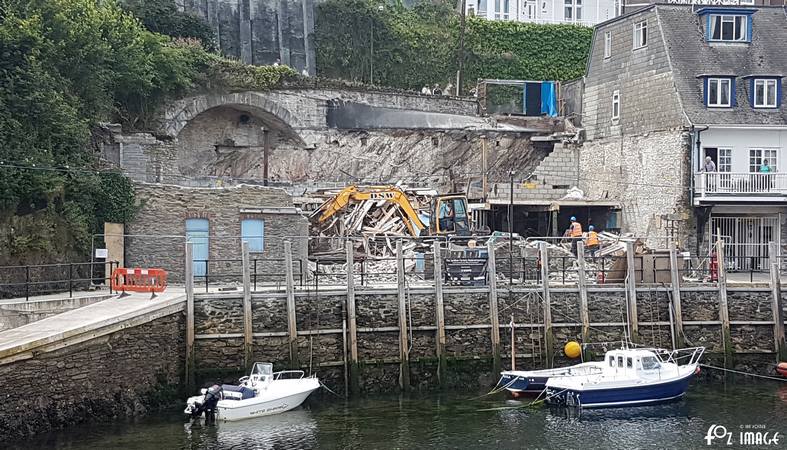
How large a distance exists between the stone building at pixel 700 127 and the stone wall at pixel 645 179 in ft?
0.13

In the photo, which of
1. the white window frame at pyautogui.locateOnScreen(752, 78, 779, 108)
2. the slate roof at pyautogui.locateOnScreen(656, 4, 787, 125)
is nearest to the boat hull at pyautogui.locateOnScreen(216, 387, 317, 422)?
the slate roof at pyautogui.locateOnScreen(656, 4, 787, 125)

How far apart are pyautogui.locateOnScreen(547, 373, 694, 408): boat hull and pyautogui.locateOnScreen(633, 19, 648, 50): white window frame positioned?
17.9 metres

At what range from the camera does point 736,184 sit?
37.7 meters

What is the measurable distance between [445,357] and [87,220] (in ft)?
37.2

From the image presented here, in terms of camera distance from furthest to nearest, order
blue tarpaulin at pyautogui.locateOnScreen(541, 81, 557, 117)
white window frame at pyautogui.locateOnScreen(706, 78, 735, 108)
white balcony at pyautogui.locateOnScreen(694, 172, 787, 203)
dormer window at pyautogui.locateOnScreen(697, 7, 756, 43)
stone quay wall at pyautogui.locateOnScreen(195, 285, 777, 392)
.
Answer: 1. blue tarpaulin at pyautogui.locateOnScreen(541, 81, 557, 117)
2. dormer window at pyautogui.locateOnScreen(697, 7, 756, 43)
3. white window frame at pyautogui.locateOnScreen(706, 78, 735, 108)
4. white balcony at pyautogui.locateOnScreen(694, 172, 787, 203)
5. stone quay wall at pyautogui.locateOnScreen(195, 285, 777, 392)

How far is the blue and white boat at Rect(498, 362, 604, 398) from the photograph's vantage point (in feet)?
87.6

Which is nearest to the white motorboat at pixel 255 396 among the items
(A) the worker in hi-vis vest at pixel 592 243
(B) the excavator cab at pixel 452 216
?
(B) the excavator cab at pixel 452 216

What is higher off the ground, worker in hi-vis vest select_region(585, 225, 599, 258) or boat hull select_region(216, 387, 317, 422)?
worker in hi-vis vest select_region(585, 225, 599, 258)

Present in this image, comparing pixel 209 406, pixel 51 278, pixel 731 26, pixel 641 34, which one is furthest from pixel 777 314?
pixel 51 278

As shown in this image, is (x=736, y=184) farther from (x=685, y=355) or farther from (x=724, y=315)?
(x=685, y=355)

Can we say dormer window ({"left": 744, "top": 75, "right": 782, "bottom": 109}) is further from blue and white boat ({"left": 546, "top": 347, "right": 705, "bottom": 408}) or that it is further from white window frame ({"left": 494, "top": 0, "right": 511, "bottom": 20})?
white window frame ({"left": 494, "top": 0, "right": 511, "bottom": 20})

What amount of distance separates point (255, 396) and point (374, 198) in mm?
13515

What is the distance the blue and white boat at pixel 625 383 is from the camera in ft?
85.1

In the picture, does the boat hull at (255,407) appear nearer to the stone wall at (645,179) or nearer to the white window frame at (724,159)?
the stone wall at (645,179)
